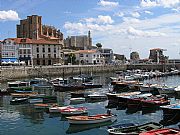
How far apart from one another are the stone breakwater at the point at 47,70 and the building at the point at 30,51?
1473 cm

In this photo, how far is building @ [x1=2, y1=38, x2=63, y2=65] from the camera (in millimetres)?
122562

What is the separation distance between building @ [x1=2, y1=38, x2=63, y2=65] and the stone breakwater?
580 inches

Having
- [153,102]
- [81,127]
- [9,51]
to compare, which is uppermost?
[9,51]

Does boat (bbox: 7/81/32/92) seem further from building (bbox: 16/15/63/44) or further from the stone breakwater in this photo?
building (bbox: 16/15/63/44)

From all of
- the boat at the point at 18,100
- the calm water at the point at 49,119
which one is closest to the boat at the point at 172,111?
the calm water at the point at 49,119

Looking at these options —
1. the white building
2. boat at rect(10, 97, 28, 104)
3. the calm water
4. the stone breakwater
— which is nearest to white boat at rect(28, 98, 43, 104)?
boat at rect(10, 97, 28, 104)

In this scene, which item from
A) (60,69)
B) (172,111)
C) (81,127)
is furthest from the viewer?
(60,69)

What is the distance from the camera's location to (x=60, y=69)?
4663 inches

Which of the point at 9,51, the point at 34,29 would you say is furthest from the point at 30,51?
the point at 34,29

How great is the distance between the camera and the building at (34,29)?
16650 centimetres

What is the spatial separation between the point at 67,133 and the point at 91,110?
469 inches

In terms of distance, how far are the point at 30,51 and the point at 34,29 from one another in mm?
42367

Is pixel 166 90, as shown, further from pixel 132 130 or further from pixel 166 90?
pixel 132 130

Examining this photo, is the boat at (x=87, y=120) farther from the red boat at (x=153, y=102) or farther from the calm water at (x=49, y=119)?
the red boat at (x=153, y=102)
